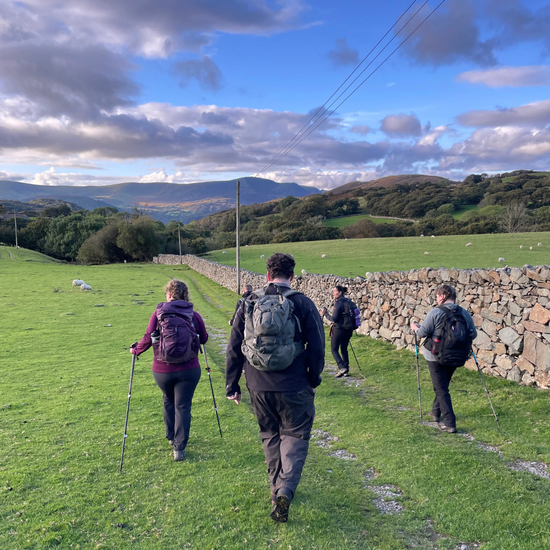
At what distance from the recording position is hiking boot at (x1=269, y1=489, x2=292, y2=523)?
164 inches

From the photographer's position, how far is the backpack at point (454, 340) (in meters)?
6.30

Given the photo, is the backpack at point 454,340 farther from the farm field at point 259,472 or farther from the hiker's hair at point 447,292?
the farm field at point 259,472

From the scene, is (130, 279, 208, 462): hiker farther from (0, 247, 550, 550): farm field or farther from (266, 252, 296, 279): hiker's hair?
(266, 252, 296, 279): hiker's hair

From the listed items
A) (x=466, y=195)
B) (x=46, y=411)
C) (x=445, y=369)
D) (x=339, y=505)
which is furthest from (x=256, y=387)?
(x=466, y=195)

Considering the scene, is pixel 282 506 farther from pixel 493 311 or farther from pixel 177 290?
pixel 493 311

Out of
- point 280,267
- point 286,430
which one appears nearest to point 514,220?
point 280,267

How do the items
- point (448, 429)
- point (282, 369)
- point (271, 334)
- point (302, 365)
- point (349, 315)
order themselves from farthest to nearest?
point (349, 315)
point (448, 429)
point (302, 365)
point (282, 369)
point (271, 334)

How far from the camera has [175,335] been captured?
5.50 m

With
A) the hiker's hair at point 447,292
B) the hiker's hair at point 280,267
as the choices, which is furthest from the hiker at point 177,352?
the hiker's hair at point 447,292

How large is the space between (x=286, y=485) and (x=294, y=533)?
0.44m

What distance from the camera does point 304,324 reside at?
14.2 ft

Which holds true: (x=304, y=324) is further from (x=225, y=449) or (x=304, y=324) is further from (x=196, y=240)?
(x=196, y=240)

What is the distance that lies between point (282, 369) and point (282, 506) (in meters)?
1.43

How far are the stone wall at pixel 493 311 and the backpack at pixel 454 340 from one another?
3181 mm
